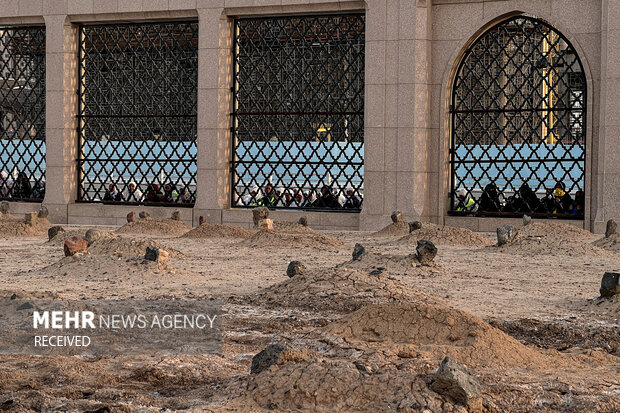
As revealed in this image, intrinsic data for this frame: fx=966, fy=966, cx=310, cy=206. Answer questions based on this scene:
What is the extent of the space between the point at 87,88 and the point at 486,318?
13.7 meters

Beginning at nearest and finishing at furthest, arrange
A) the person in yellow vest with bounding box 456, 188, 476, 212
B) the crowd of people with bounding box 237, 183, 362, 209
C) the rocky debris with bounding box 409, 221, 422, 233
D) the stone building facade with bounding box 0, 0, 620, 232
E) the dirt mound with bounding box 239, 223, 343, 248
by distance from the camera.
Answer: the dirt mound with bounding box 239, 223, 343, 248, the rocky debris with bounding box 409, 221, 422, 233, the stone building facade with bounding box 0, 0, 620, 232, the person in yellow vest with bounding box 456, 188, 476, 212, the crowd of people with bounding box 237, 183, 362, 209

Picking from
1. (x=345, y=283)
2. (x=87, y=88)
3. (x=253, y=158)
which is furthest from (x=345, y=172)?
(x=345, y=283)

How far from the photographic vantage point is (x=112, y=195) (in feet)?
64.2

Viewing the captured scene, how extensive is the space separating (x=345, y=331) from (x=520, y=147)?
11229mm

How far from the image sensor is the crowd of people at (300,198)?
58.2ft

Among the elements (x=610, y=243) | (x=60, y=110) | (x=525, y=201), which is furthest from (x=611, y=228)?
(x=60, y=110)

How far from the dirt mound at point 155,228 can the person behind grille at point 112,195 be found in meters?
3.02

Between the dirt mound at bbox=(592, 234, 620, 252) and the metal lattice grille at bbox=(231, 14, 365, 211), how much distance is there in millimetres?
5274

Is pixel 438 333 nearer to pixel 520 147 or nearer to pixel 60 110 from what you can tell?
pixel 520 147

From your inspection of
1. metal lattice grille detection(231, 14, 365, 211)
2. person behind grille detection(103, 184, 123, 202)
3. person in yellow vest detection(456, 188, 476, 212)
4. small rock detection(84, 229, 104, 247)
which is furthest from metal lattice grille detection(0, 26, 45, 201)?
person in yellow vest detection(456, 188, 476, 212)

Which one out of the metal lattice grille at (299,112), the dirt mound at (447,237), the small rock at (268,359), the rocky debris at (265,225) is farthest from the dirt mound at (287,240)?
the small rock at (268,359)

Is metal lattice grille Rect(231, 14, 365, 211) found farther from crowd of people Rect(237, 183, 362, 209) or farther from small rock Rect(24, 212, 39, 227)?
small rock Rect(24, 212, 39, 227)

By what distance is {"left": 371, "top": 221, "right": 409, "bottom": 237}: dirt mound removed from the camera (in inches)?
614

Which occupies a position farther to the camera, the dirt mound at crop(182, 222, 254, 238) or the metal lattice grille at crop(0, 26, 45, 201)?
the metal lattice grille at crop(0, 26, 45, 201)
